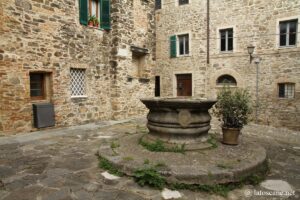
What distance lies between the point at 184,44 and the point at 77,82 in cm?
697

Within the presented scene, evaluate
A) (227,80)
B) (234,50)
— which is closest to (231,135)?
(227,80)

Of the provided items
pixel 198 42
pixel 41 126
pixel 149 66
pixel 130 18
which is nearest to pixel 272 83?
pixel 198 42

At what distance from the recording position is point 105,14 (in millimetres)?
8445

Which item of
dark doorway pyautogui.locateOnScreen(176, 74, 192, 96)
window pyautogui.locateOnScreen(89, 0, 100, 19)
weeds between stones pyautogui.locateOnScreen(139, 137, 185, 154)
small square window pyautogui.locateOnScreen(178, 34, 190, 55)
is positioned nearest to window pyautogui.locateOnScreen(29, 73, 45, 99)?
window pyautogui.locateOnScreen(89, 0, 100, 19)

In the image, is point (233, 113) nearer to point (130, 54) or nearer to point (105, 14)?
point (130, 54)

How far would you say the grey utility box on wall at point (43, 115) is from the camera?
6371 millimetres

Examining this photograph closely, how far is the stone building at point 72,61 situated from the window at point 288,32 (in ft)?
19.0

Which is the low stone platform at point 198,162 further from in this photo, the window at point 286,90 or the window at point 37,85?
the window at point 286,90

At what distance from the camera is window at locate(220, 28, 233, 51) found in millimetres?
11125

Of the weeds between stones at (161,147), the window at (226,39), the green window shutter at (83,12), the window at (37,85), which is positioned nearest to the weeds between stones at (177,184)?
the weeds between stones at (161,147)

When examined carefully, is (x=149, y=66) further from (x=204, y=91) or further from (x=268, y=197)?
(x=268, y=197)

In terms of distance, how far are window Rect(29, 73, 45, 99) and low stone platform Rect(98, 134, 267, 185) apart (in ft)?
11.7

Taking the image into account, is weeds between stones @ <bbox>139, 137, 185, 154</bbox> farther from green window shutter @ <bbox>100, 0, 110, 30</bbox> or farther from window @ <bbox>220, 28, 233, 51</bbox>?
window @ <bbox>220, 28, 233, 51</bbox>

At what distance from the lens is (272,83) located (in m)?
10.1
